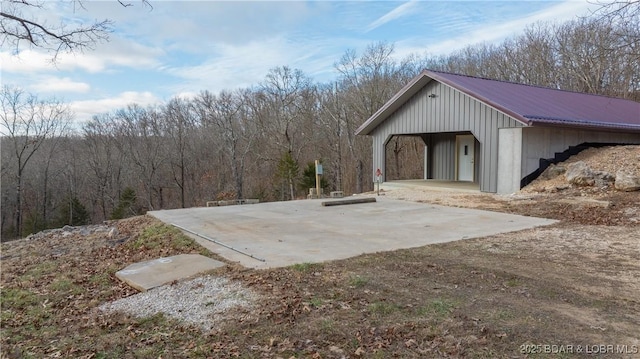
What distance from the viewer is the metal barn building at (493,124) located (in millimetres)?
13211

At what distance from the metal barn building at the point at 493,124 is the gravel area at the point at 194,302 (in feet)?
35.6

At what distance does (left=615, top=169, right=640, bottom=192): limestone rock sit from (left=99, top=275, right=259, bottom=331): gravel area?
420 inches

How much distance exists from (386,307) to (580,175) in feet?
34.6

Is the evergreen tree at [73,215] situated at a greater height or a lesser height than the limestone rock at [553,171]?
lesser

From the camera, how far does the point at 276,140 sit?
1425 inches

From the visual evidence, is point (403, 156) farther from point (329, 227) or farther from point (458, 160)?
point (329, 227)

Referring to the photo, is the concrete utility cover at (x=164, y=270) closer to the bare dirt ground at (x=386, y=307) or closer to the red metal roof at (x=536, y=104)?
the bare dirt ground at (x=386, y=307)

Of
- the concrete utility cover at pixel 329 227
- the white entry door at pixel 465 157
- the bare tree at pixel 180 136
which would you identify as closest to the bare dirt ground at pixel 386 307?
the concrete utility cover at pixel 329 227

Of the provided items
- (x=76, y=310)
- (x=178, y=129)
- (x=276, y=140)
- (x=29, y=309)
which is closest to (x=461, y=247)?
(x=76, y=310)

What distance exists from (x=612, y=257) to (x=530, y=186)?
7.88 m

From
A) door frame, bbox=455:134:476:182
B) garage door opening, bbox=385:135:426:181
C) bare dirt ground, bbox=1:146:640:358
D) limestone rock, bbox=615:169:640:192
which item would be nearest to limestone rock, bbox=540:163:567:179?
limestone rock, bbox=615:169:640:192

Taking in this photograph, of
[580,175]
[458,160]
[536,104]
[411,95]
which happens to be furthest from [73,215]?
[580,175]

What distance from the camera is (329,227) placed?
8.52m

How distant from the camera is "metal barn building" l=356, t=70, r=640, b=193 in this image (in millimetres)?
13211
